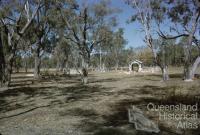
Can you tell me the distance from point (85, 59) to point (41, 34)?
12.3 metres

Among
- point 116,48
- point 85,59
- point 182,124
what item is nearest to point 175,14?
point 85,59

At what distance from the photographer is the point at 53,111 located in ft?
41.5

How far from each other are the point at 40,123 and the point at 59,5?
20.0 m

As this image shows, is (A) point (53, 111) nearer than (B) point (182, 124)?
No

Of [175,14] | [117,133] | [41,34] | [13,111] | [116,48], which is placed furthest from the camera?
[116,48]

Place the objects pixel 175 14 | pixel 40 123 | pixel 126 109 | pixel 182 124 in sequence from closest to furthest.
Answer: pixel 182 124, pixel 40 123, pixel 126 109, pixel 175 14

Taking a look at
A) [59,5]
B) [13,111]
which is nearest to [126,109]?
[13,111]

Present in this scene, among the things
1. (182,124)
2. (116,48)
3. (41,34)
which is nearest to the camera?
(182,124)

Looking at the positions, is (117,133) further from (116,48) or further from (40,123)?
(116,48)

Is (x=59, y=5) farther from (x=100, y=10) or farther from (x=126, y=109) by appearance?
(x=126, y=109)

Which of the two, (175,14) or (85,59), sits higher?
(175,14)

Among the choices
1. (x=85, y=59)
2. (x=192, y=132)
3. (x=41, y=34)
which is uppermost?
(x=41, y=34)

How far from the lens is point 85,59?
28688 millimetres

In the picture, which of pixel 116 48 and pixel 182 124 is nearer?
pixel 182 124
